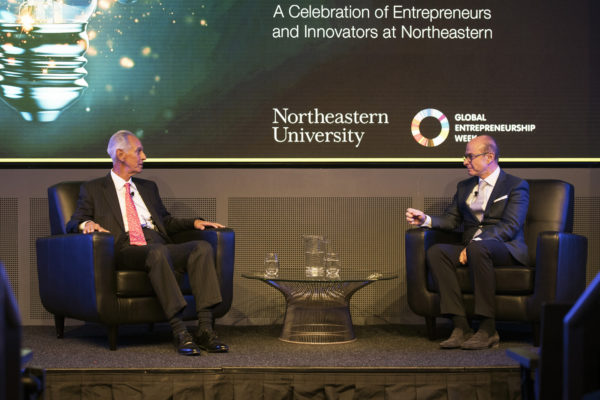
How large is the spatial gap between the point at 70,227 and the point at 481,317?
93.1 inches

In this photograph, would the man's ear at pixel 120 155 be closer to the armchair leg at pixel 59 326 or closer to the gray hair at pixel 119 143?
the gray hair at pixel 119 143

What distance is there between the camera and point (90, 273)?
4.01 meters

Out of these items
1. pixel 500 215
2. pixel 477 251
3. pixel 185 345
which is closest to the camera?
pixel 185 345

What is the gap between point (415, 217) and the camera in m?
4.49

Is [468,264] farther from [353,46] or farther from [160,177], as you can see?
[160,177]

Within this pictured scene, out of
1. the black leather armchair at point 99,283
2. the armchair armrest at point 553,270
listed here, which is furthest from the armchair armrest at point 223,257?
the armchair armrest at point 553,270

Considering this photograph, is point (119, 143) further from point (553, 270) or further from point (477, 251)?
point (553, 270)

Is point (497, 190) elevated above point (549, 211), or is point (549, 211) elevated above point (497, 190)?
point (497, 190)

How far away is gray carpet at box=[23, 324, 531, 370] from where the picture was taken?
3.61m

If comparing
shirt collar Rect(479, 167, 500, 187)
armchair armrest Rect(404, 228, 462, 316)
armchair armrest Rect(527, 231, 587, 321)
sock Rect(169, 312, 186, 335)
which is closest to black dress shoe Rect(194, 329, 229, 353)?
sock Rect(169, 312, 186, 335)

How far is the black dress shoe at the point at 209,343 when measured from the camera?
3.94m

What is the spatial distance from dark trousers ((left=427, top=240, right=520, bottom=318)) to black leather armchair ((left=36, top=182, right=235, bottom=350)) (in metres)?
1.23

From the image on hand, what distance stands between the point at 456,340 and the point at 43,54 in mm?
3291

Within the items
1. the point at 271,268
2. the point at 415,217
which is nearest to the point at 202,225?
the point at 271,268
